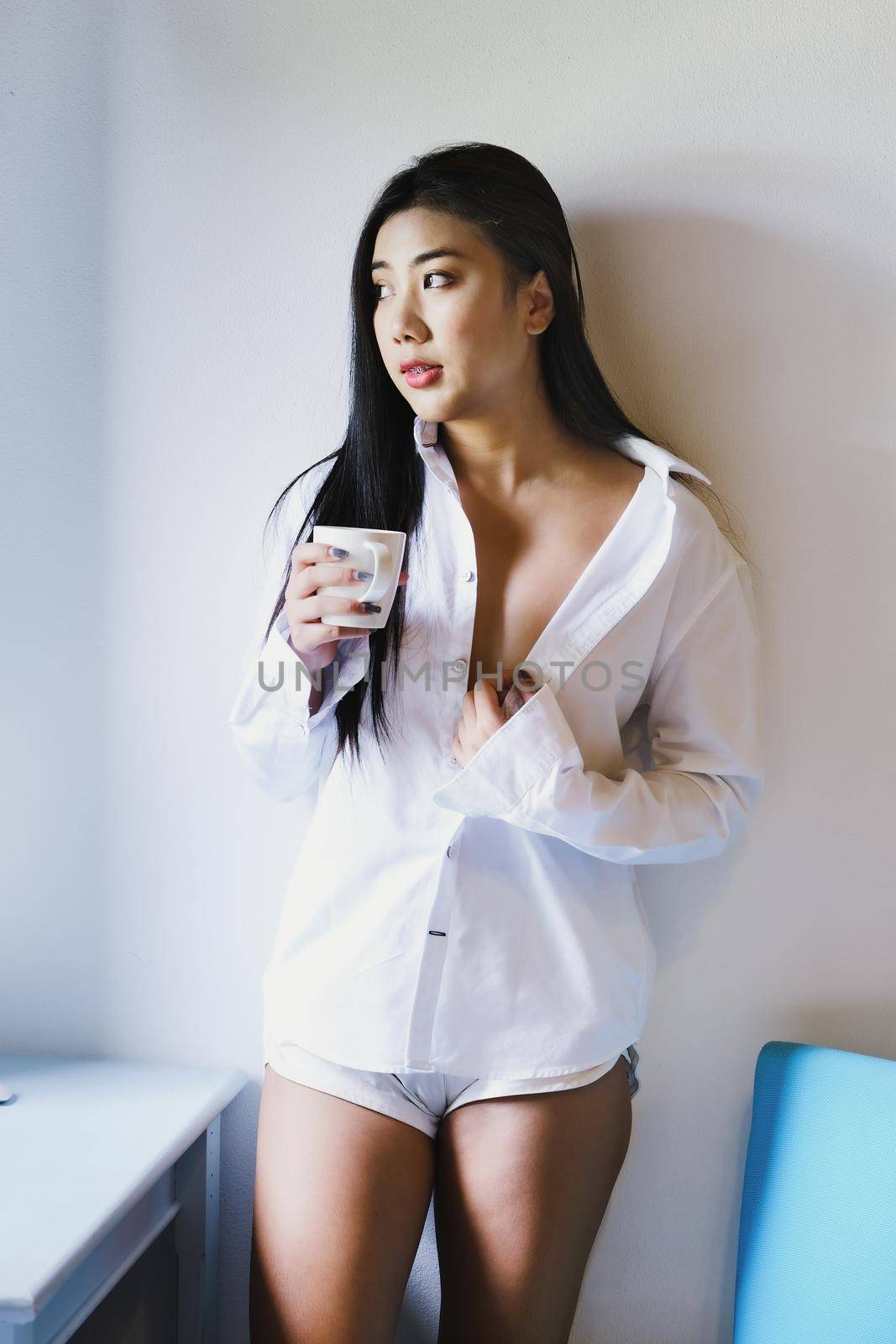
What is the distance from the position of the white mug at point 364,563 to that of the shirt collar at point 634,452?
26 cm

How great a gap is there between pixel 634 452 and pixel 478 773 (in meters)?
0.43

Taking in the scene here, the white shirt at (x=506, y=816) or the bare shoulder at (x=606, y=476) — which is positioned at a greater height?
the bare shoulder at (x=606, y=476)

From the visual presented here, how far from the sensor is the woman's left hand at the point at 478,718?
3.48 ft

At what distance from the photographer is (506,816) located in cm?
107

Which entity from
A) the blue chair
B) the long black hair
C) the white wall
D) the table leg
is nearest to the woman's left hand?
the long black hair

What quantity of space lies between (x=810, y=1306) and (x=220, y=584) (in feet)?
3.55

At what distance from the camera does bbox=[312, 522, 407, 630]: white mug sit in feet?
3.13

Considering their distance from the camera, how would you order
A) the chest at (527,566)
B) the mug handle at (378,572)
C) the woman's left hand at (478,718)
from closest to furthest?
the mug handle at (378,572)
the woman's left hand at (478,718)
the chest at (527,566)

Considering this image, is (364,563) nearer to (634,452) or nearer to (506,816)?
(506,816)

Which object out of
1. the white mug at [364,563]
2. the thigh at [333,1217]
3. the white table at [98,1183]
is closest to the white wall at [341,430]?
the white table at [98,1183]

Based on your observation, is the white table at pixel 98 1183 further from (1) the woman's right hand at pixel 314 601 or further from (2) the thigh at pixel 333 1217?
(1) the woman's right hand at pixel 314 601

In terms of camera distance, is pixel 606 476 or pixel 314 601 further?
pixel 606 476

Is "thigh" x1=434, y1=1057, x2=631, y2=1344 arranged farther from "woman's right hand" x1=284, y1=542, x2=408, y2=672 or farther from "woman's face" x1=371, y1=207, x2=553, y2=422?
"woman's face" x1=371, y1=207, x2=553, y2=422

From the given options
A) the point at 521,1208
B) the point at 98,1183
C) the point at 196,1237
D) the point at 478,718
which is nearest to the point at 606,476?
the point at 478,718
